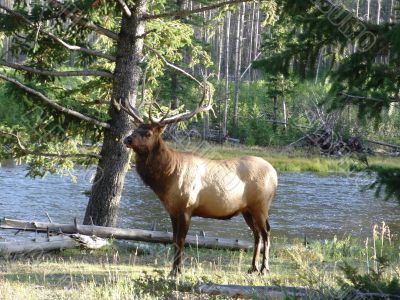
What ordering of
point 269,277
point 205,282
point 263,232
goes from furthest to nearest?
point 263,232 < point 269,277 < point 205,282

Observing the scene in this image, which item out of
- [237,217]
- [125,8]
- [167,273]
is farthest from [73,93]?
[237,217]

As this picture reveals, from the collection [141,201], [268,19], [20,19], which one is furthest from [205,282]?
[141,201]

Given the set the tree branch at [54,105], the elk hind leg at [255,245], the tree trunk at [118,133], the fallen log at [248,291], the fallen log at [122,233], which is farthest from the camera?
the tree trunk at [118,133]

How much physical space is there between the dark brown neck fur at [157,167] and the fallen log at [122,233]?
228 centimetres

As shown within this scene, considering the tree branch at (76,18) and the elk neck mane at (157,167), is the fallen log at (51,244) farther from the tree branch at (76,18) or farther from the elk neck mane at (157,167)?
the tree branch at (76,18)

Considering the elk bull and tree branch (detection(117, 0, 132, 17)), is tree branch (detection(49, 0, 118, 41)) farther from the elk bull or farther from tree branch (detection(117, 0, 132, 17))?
the elk bull

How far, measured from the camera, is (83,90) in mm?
13508

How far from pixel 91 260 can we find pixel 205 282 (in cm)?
442

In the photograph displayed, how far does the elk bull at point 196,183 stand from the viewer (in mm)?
9641

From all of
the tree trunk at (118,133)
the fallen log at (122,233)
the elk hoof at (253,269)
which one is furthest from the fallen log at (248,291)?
the tree trunk at (118,133)

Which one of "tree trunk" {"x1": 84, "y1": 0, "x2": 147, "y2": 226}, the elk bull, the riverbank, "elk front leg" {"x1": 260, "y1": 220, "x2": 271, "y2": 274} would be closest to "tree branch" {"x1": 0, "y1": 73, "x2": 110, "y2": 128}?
"tree trunk" {"x1": 84, "y1": 0, "x2": 147, "y2": 226}

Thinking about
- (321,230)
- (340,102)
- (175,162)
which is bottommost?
(321,230)

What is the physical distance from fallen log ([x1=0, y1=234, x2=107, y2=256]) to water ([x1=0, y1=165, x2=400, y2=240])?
2.90 metres

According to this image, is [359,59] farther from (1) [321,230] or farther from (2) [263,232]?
(1) [321,230]
